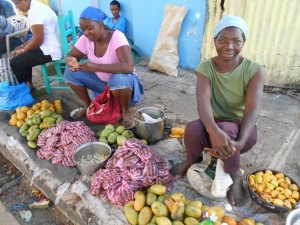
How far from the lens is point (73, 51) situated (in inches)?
129

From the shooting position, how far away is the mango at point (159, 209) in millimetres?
1924

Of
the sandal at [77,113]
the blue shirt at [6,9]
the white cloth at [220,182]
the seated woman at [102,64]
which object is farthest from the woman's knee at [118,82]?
the blue shirt at [6,9]

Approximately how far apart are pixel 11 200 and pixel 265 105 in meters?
3.25

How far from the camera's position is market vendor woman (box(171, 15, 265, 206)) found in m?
1.95

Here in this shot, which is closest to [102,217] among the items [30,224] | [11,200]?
[30,224]

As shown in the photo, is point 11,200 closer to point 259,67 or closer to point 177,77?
point 259,67

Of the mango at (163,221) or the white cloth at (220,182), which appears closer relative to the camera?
the mango at (163,221)

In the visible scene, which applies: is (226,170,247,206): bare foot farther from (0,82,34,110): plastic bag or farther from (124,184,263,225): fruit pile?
(0,82,34,110): plastic bag

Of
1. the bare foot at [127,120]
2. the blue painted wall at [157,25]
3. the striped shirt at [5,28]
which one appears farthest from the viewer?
the blue painted wall at [157,25]

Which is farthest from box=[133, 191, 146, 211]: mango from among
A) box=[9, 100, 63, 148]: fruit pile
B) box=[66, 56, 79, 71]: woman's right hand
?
box=[66, 56, 79, 71]: woman's right hand

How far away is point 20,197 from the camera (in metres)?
2.82

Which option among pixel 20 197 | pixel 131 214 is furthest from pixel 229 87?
pixel 20 197

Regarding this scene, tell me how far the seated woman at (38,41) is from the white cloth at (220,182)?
2847 mm

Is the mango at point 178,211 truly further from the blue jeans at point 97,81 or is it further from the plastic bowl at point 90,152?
the blue jeans at point 97,81
